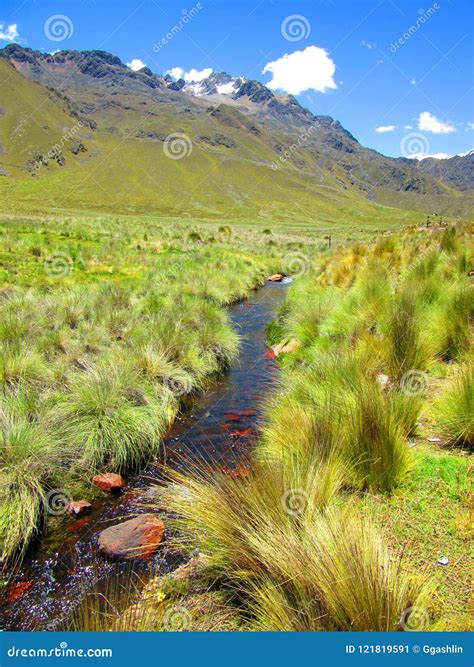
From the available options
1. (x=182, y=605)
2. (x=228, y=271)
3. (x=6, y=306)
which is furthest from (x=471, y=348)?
(x=228, y=271)

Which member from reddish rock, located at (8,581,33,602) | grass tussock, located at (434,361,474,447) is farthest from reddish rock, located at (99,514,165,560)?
grass tussock, located at (434,361,474,447)

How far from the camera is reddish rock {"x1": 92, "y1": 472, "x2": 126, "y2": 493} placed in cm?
558

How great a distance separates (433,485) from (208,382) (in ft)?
18.8

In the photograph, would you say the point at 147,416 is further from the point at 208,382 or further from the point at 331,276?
the point at 331,276

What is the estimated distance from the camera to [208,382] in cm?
920

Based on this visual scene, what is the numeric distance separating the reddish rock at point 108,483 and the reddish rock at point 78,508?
0.35 m

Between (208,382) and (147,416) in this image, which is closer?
(147,416)

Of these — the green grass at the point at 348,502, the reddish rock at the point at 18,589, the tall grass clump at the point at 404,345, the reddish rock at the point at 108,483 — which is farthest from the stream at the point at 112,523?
the tall grass clump at the point at 404,345

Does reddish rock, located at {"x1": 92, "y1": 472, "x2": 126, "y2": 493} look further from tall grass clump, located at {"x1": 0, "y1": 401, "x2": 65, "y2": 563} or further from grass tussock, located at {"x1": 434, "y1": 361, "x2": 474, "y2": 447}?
grass tussock, located at {"x1": 434, "y1": 361, "x2": 474, "y2": 447}

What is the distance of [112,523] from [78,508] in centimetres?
48

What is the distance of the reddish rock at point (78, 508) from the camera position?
5.12 meters

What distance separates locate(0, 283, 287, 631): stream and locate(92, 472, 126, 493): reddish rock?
0.37 ft

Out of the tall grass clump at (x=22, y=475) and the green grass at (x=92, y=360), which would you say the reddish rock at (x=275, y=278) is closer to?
the green grass at (x=92, y=360)

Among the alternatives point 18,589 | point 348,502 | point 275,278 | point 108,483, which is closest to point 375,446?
point 348,502
